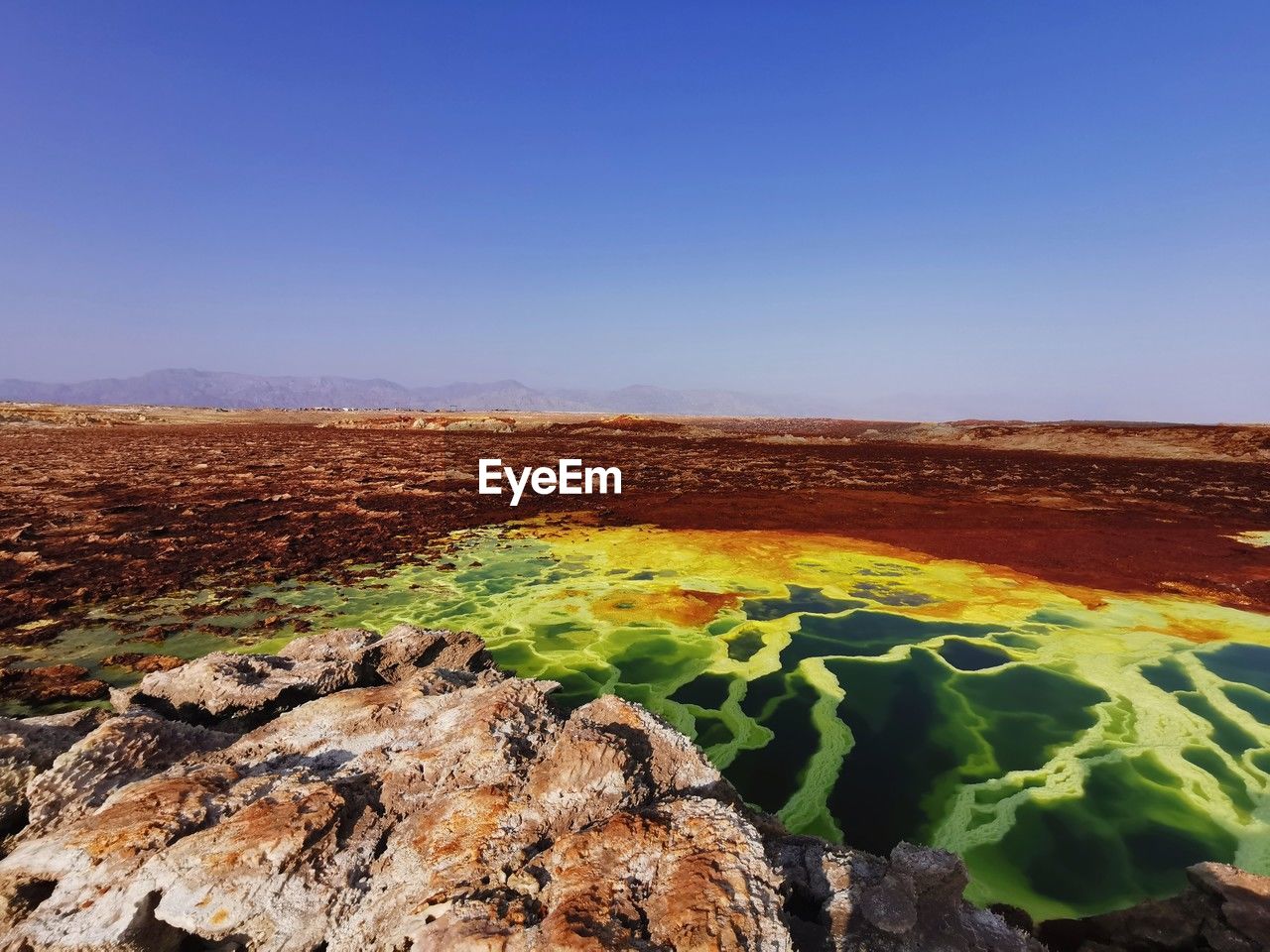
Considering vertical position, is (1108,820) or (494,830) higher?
(494,830)

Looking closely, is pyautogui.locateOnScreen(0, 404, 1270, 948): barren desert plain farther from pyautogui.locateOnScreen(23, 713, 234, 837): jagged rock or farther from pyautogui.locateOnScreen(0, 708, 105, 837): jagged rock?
pyautogui.locateOnScreen(23, 713, 234, 837): jagged rock

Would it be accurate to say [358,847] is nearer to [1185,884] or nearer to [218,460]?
[1185,884]

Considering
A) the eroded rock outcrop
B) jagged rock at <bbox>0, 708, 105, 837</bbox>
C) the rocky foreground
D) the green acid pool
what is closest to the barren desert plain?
the green acid pool

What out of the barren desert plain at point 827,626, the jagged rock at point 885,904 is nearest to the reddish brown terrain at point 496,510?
the barren desert plain at point 827,626

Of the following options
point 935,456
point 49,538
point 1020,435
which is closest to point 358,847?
point 49,538

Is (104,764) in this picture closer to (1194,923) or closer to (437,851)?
(437,851)

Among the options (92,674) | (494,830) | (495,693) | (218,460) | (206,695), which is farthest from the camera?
(218,460)

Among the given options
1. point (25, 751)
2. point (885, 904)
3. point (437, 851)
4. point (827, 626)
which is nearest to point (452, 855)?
point (437, 851)
